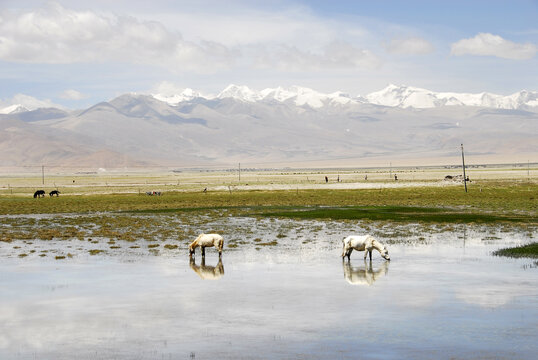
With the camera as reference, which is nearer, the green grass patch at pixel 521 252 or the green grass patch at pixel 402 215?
the green grass patch at pixel 521 252

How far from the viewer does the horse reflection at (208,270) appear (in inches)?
902

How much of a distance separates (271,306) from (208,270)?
6500 mm

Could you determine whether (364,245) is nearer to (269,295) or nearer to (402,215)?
(269,295)

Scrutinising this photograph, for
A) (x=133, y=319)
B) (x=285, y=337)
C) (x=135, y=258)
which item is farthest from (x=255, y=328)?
(x=135, y=258)

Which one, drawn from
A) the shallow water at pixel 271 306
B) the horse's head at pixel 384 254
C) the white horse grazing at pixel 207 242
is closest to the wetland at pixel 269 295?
the shallow water at pixel 271 306

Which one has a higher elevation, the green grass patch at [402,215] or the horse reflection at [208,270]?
the green grass patch at [402,215]

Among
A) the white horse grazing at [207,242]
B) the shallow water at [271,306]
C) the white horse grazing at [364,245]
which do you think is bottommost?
the shallow water at [271,306]

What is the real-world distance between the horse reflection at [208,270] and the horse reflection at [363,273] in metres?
4.18

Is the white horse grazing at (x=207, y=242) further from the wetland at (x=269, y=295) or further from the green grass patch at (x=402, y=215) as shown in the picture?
the green grass patch at (x=402, y=215)

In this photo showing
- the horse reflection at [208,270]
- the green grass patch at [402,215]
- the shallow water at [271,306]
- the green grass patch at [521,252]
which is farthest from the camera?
the green grass patch at [402,215]

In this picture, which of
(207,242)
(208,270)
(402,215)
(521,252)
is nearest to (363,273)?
(208,270)

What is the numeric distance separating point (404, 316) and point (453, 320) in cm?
113

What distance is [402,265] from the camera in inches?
968

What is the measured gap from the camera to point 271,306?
59.3ft
